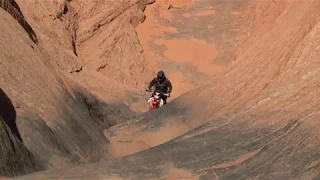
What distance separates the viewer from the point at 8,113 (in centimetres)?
912

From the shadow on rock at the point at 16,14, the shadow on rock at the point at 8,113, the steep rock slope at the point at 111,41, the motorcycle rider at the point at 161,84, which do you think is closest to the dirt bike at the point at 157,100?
the motorcycle rider at the point at 161,84

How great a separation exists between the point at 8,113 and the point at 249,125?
3457 mm

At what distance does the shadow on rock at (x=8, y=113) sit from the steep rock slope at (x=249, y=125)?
2.16 m

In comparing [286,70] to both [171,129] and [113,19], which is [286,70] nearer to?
[171,129]

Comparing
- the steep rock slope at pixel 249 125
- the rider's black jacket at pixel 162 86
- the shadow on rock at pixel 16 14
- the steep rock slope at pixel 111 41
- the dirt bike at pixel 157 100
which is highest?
the steep rock slope at pixel 111 41

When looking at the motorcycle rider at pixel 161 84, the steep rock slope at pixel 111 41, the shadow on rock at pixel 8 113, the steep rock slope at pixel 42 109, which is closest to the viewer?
the shadow on rock at pixel 8 113

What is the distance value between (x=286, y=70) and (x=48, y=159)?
4.05 meters

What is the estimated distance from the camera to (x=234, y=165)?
6.76 meters

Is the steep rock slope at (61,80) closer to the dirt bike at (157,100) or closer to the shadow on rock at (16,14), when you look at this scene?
the shadow on rock at (16,14)

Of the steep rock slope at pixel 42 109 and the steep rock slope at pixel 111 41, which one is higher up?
the steep rock slope at pixel 111 41

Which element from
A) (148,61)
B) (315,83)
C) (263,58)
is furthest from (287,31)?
(148,61)

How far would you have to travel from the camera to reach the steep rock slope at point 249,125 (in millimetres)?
6684

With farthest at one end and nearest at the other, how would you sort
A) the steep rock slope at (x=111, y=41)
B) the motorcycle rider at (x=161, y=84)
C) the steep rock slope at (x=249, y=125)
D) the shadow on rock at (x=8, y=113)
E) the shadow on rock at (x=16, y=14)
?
1. the steep rock slope at (x=111, y=41)
2. the motorcycle rider at (x=161, y=84)
3. the shadow on rock at (x=16, y=14)
4. the shadow on rock at (x=8, y=113)
5. the steep rock slope at (x=249, y=125)

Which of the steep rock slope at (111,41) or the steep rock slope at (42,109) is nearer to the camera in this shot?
the steep rock slope at (42,109)
